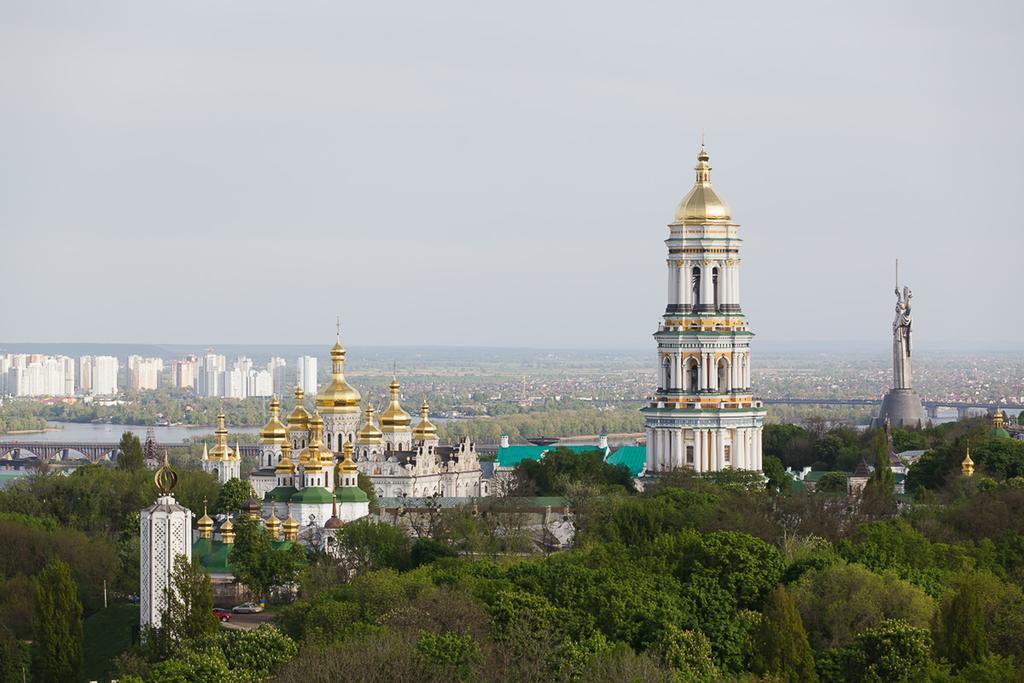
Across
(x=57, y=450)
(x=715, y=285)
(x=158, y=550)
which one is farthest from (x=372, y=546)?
(x=57, y=450)

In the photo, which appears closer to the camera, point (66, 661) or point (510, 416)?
point (66, 661)

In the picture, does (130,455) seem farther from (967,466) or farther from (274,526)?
(967,466)

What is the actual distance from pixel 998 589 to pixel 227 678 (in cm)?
988

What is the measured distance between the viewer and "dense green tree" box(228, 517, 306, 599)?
1561 inches

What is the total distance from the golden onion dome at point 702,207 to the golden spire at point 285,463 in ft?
33.7

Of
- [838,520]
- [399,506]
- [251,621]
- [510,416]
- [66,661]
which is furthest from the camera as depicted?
[510,416]

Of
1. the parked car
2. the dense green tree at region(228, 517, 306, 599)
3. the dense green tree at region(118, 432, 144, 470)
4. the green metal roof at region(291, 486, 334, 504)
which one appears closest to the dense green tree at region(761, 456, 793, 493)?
→ the green metal roof at region(291, 486, 334, 504)

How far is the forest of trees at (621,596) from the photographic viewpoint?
28328mm

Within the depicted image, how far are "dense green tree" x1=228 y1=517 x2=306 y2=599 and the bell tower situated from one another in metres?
9.64

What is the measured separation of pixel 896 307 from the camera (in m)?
80.2

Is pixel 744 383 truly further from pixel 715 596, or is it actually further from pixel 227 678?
pixel 227 678

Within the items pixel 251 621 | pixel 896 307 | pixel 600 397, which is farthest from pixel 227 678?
pixel 600 397

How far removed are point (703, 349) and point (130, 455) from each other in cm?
1576

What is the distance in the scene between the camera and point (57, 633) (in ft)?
108
